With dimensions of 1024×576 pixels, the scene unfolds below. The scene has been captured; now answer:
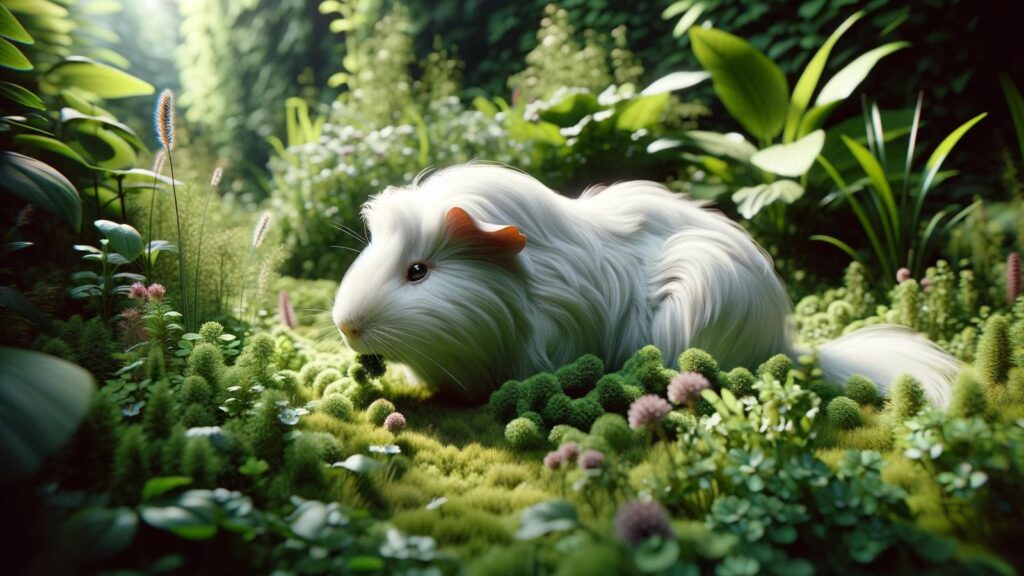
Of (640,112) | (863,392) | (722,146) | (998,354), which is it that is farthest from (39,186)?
(722,146)

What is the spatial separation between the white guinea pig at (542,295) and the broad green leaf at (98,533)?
3.93ft

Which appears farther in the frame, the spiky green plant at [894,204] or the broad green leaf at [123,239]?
the spiky green plant at [894,204]

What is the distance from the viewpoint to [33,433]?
122 centimetres

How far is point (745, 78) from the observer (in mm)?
4512

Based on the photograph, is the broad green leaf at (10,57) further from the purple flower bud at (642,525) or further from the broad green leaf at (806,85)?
the broad green leaf at (806,85)

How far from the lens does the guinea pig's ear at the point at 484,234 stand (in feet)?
7.84

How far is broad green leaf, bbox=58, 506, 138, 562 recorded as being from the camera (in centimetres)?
113

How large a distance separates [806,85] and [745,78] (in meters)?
0.41

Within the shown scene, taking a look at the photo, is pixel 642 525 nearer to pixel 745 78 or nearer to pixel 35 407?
pixel 35 407

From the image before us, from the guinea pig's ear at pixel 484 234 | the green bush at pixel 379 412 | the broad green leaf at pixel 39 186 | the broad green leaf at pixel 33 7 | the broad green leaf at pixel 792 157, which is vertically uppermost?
Result: the broad green leaf at pixel 33 7

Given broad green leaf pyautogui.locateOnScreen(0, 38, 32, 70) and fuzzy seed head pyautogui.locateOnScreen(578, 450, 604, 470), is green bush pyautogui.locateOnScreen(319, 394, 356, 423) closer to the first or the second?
fuzzy seed head pyautogui.locateOnScreen(578, 450, 604, 470)

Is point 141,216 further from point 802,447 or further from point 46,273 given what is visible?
point 802,447

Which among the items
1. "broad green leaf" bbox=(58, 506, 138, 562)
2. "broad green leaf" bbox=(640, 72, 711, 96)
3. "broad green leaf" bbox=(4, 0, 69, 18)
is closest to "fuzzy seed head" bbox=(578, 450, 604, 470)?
"broad green leaf" bbox=(58, 506, 138, 562)

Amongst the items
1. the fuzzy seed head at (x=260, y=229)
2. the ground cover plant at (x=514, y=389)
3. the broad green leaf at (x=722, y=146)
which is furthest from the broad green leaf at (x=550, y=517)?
the broad green leaf at (x=722, y=146)
